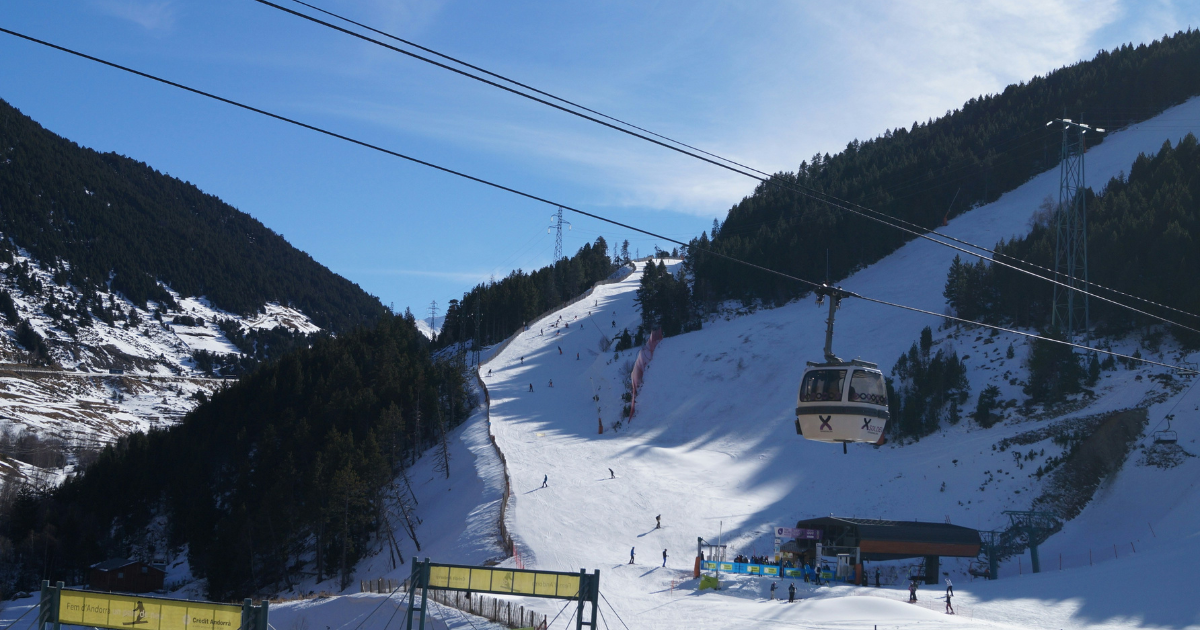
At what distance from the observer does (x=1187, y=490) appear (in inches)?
1522

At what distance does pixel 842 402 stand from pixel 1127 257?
165 ft

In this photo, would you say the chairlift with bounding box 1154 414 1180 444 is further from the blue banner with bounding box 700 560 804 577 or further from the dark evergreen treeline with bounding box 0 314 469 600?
the dark evergreen treeline with bounding box 0 314 469 600

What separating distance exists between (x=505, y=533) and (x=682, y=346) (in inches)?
1641

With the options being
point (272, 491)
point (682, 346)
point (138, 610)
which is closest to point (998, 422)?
point (682, 346)

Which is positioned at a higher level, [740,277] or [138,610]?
[740,277]

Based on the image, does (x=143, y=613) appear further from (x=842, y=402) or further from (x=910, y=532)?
(x=910, y=532)

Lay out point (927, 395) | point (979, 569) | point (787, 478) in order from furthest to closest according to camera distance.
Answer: point (927, 395) < point (787, 478) < point (979, 569)

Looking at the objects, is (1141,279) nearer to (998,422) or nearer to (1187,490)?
(998,422)

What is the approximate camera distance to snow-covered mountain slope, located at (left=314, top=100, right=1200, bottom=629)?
95.9 feet

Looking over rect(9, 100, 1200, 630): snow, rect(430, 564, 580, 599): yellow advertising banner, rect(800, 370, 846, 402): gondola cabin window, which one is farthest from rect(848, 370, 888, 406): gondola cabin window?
rect(9, 100, 1200, 630): snow

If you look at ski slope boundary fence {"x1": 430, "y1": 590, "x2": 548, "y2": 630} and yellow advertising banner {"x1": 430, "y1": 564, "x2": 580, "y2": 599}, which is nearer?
yellow advertising banner {"x1": 430, "y1": 564, "x2": 580, "y2": 599}

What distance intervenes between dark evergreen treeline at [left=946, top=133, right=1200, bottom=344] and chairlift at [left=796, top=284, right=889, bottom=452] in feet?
145

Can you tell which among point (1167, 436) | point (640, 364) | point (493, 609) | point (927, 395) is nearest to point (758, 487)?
point (927, 395)

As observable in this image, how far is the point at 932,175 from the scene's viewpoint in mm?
99125
